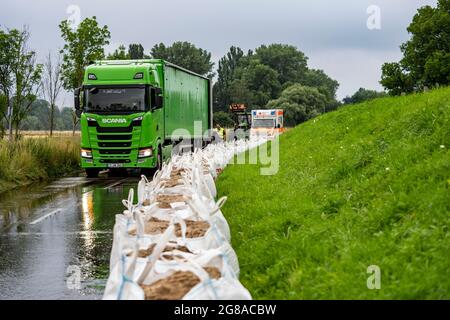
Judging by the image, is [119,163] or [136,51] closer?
[119,163]

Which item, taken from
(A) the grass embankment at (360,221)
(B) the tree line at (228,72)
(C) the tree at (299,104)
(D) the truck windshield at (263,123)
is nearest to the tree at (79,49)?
(B) the tree line at (228,72)

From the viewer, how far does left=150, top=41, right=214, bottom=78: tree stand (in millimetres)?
130750

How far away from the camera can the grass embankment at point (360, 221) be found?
541cm

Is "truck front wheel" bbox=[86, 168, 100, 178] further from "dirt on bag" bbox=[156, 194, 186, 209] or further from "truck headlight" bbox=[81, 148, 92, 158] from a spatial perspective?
"dirt on bag" bbox=[156, 194, 186, 209]

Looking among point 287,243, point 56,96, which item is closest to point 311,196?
point 287,243

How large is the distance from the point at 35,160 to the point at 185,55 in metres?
112

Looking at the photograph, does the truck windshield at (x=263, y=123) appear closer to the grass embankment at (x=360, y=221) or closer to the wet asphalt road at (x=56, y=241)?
the wet asphalt road at (x=56, y=241)

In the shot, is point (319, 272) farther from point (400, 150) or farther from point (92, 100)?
point (92, 100)

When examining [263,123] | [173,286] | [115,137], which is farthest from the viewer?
[263,123]

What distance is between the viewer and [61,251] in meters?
9.52

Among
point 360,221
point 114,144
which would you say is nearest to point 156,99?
point 114,144

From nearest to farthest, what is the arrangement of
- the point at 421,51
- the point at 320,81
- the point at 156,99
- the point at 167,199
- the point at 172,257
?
the point at 172,257 < the point at 167,199 < the point at 156,99 < the point at 421,51 < the point at 320,81

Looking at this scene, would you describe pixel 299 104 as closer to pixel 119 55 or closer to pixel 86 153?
pixel 119 55

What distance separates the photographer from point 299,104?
104750 mm
